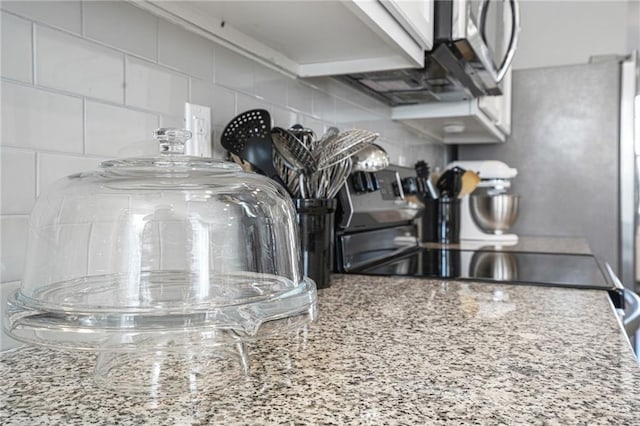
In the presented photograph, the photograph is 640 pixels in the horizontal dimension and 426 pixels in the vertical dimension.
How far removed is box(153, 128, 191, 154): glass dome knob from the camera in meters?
0.59

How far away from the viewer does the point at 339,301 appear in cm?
91

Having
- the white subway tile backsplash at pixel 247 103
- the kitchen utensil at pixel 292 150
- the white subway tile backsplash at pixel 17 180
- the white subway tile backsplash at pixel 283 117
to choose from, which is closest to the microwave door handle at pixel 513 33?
the white subway tile backsplash at pixel 283 117

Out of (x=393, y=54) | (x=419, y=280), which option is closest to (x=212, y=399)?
(x=419, y=280)

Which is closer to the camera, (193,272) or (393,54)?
(193,272)

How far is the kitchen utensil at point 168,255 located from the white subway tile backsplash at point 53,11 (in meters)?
0.24

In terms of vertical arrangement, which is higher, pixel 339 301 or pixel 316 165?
pixel 316 165

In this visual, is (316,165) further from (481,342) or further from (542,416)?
(542,416)

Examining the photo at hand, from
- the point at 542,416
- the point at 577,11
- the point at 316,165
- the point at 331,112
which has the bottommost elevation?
the point at 542,416

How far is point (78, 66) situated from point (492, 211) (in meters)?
1.77

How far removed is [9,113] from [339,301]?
546 mm

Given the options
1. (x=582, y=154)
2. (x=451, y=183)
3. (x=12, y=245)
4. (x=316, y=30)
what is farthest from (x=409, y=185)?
(x=582, y=154)

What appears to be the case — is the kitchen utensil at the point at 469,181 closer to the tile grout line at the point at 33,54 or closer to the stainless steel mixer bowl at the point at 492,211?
the stainless steel mixer bowl at the point at 492,211

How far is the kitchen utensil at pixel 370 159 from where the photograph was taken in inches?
48.3

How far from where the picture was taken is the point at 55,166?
0.71 metres
